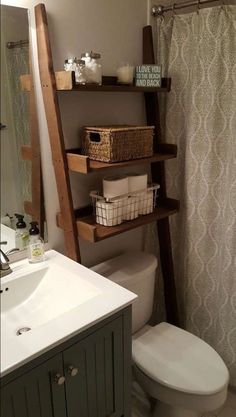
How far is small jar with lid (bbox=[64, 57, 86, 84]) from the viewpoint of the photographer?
1239mm

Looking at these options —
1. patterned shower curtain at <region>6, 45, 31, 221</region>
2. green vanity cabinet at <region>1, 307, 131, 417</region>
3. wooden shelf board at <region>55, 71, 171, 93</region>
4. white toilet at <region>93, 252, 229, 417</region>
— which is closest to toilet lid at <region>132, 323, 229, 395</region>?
white toilet at <region>93, 252, 229, 417</region>

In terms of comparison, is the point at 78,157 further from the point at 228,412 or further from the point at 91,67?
the point at 228,412

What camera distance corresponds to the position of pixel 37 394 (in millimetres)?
944

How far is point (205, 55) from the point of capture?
1.47 metres

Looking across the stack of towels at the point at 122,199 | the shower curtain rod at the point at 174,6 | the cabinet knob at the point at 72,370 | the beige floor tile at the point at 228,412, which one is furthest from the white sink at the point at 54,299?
the shower curtain rod at the point at 174,6

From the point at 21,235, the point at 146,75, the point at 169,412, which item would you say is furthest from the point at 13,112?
the point at 169,412

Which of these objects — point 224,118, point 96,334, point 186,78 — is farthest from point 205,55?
point 96,334

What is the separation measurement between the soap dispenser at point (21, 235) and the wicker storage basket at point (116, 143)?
392 millimetres

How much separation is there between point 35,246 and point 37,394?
546mm

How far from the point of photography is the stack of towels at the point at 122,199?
55.3 inches

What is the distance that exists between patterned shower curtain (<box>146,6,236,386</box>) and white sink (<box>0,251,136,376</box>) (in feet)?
2.28

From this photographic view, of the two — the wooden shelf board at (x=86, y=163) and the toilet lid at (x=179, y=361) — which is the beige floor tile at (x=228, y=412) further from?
the wooden shelf board at (x=86, y=163)

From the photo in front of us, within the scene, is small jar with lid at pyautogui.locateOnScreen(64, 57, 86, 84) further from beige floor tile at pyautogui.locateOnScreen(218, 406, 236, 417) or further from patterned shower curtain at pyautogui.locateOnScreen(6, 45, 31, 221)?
beige floor tile at pyautogui.locateOnScreen(218, 406, 236, 417)

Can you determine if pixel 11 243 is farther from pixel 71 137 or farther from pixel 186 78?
pixel 186 78
